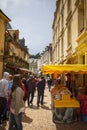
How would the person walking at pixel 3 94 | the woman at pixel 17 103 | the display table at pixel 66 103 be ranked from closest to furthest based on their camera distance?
the woman at pixel 17 103
the person walking at pixel 3 94
the display table at pixel 66 103

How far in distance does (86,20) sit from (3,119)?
23.0 ft

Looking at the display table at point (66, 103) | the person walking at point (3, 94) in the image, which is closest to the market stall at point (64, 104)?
the display table at point (66, 103)

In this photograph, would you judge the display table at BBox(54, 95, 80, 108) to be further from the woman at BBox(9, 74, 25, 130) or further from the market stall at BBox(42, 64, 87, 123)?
the woman at BBox(9, 74, 25, 130)

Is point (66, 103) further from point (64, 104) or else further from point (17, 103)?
point (17, 103)

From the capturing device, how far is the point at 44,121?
9367 mm

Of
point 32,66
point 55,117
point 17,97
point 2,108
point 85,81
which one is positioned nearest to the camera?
point 17,97

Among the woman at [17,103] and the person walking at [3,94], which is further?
the person walking at [3,94]

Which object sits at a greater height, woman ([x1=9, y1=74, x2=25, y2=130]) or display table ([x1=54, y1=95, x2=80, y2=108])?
woman ([x1=9, y1=74, x2=25, y2=130])

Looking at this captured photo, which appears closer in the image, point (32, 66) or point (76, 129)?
point (76, 129)

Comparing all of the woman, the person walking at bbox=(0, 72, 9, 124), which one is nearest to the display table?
the person walking at bbox=(0, 72, 9, 124)

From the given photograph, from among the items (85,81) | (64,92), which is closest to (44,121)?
(64,92)

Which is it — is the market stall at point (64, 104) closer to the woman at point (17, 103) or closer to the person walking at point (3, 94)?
the person walking at point (3, 94)

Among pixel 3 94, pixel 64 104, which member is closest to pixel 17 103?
pixel 3 94

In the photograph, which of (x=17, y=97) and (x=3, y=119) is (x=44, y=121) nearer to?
(x=3, y=119)
